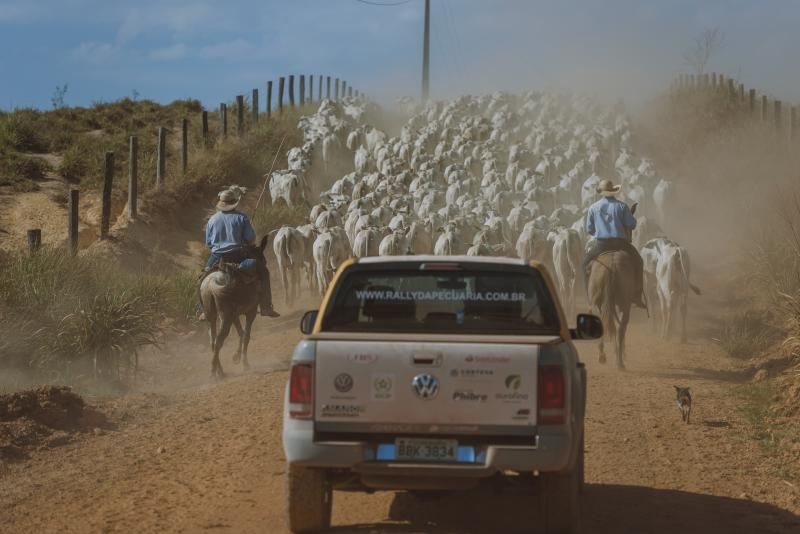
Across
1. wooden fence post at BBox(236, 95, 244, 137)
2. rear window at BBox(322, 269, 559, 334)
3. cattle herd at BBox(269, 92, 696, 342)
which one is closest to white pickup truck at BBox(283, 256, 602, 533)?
rear window at BBox(322, 269, 559, 334)

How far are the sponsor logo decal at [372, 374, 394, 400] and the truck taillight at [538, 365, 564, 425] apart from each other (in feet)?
2.76

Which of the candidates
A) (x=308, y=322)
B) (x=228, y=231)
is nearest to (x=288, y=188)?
(x=228, y=231)

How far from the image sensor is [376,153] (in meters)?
38.8

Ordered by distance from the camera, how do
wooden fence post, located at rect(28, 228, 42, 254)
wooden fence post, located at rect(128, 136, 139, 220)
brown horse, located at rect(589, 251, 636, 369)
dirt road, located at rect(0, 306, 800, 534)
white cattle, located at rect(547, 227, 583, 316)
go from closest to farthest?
dirt road, located at rect(0, 306, 800, 534) < brown horse, located at rect(589, 251, 636, 369) < wooden fence post, located at rect(28, 228, 42, 254) < white cattle, located at rect(547, 227, 583, 316) < wooden fence post, located at rect(128, 136, 139, 220)

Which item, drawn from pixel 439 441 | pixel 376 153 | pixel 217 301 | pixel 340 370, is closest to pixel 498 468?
pixel 439 441

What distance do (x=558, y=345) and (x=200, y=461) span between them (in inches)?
171

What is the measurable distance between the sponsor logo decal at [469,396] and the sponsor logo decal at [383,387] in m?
0.36

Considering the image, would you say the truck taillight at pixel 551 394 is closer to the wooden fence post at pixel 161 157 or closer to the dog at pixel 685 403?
the dog at pixel 685 403

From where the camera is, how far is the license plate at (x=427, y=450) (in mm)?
6961

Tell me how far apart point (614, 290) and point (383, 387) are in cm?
987

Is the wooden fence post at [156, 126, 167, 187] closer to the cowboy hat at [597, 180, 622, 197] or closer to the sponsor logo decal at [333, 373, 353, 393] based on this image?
the cowboy hat at [597, 180, 622, 197]

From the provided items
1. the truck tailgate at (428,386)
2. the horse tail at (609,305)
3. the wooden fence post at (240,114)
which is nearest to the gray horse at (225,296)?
the horse tail at (609,305)

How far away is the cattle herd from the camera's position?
23.2m

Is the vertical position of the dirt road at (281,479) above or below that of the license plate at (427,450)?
below
